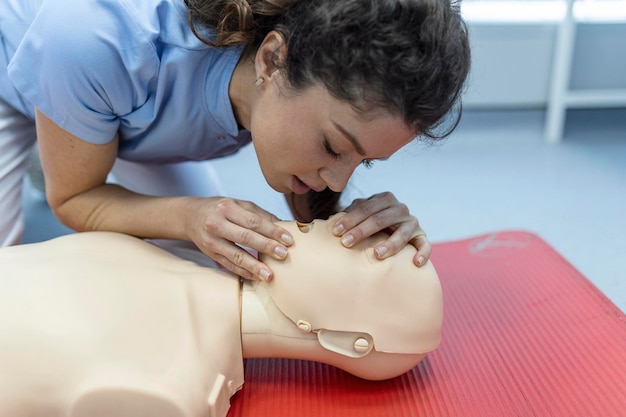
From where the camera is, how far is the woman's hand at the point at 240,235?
0.95 meters

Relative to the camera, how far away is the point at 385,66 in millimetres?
840

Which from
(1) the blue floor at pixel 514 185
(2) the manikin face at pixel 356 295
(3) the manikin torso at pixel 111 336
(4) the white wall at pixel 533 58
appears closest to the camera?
(3) the manikin torso at pixel 111 336

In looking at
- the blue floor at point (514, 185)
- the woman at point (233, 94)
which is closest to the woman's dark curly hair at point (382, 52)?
the woman at point (233, 94)

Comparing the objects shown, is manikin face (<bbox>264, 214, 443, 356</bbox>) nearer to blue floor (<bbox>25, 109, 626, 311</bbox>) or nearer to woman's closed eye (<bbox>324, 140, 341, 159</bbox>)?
woman's closed eye (<bbox>324, 140, 341, 159</bbox>)

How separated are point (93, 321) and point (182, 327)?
120mm

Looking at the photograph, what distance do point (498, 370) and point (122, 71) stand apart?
2.58ft

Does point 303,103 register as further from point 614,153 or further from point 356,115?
point 614,153

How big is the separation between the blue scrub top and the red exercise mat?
45 centimetres

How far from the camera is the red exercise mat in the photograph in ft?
3.24

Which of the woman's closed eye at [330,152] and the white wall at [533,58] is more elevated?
the woman's closed eye at [330,152]

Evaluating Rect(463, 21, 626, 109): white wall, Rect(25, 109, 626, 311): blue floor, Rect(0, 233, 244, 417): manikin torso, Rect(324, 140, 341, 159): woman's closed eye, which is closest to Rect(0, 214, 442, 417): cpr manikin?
Rect(0, 233, 244, 417): manikin torso

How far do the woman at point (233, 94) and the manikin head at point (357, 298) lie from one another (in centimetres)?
3

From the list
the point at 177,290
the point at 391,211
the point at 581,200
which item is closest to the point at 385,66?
the point at 391,211

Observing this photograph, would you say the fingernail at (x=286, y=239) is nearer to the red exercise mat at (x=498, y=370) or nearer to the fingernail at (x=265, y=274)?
the fingernail at (x=265, y=274)
